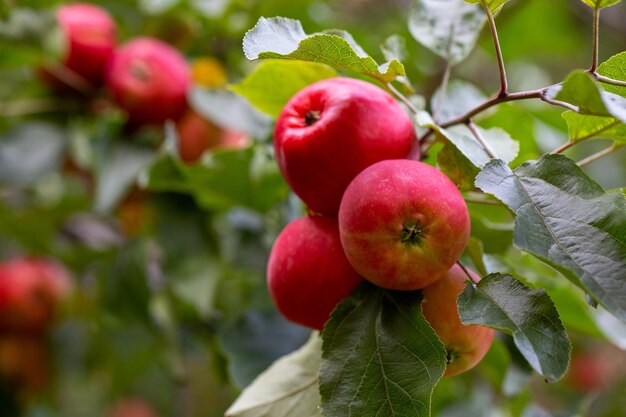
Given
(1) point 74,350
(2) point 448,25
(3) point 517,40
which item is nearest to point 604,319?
(2) point 448,25

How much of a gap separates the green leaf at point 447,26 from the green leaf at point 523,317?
1.10ft

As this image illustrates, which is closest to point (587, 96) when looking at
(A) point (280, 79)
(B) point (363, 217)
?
(B) point (363, 217)

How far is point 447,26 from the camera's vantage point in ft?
2.78

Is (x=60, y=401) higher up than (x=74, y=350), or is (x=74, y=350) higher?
(x=74, y=350)

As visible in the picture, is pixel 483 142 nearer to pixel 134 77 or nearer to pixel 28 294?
pixel 134 77

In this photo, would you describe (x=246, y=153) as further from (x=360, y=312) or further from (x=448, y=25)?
(x=360, y=312)

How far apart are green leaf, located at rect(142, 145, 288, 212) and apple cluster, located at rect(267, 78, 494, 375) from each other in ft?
1.00

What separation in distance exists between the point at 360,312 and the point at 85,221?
119 centimetres

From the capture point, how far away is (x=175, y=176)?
1.02 m

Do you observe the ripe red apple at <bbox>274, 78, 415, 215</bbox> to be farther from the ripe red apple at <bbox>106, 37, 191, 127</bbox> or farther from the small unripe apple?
the small unripe apple

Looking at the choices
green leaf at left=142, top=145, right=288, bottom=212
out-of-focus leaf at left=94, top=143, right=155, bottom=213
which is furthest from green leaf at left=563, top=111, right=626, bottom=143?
out-of-focus leaf at left=94, top=143, right=155, bottom=213

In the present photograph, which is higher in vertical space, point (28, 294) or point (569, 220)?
point (569, 220)

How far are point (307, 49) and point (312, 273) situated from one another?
0.18 m

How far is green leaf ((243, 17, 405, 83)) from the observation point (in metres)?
0.59
